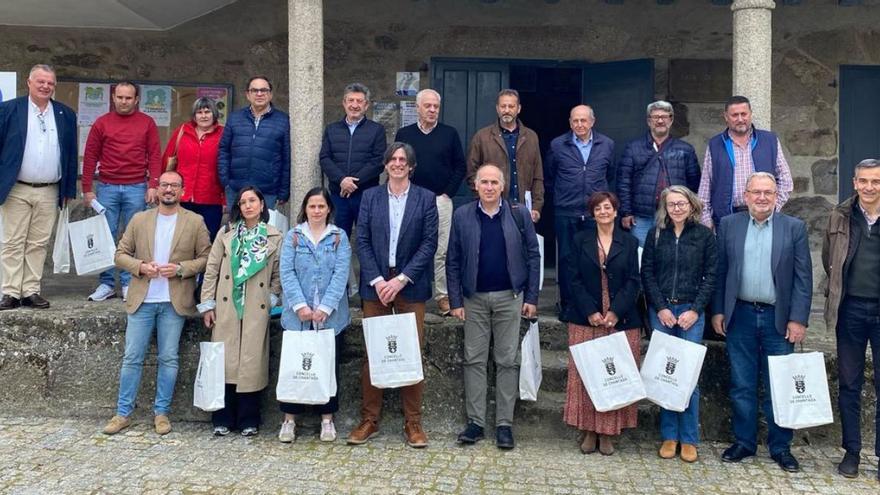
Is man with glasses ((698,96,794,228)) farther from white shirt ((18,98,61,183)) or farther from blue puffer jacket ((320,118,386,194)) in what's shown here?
white shirt ((18,98,61,183))

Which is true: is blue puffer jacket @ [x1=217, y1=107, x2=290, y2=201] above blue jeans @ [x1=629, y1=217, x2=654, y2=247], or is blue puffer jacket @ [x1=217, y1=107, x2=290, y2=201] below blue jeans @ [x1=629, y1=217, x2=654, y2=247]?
above

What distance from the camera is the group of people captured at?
414 centimetres

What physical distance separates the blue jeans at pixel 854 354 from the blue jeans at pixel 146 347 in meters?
3.94

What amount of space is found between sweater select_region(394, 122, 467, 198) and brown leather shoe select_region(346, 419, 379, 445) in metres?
1.61

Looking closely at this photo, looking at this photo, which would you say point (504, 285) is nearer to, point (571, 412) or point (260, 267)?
point (571, 412)

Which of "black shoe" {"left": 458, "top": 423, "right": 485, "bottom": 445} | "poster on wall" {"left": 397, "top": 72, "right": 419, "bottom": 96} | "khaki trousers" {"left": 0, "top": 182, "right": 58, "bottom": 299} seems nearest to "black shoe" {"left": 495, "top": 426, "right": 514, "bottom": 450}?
"black shoe" {"left": 458, "top": 423, "right": 485, "bottom": 445}

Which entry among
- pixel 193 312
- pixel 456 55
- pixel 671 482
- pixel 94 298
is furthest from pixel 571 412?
pixel 456 55

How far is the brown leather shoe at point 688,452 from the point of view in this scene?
4238 millimetres

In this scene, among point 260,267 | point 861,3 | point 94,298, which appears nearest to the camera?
point 260,267

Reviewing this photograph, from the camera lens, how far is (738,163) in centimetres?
469

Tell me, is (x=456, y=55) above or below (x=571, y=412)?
above

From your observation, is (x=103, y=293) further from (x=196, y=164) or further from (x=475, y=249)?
(x=475, y=249)

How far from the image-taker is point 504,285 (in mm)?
4387

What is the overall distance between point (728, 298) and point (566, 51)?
3.81 m
